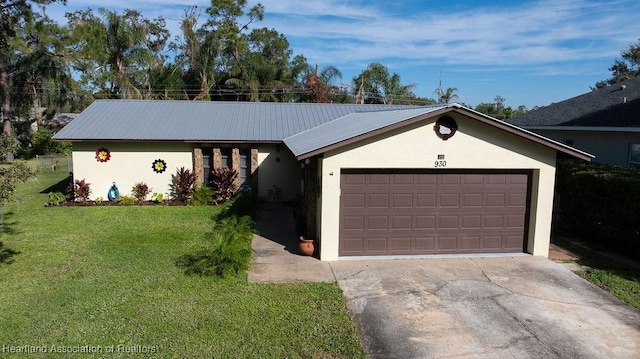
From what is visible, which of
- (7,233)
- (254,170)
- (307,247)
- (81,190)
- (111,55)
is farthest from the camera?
(111,55)

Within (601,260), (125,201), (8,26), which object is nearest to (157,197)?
(125,201)

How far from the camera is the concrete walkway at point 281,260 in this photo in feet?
30.7

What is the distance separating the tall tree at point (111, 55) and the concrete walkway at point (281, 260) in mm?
26386

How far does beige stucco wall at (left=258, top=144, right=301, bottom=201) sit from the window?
39.6 feet

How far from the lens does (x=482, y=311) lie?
7.79 metres

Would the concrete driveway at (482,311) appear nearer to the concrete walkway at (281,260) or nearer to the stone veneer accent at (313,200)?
the concrete walkway at (281,260)

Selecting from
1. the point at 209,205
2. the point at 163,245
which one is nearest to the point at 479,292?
the point at 163,245

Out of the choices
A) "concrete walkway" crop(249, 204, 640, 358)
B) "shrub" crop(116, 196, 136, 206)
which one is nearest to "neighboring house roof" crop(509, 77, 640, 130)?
"concrete walkway" crop(249, 204, 640, 358)

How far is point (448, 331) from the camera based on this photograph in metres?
7.07

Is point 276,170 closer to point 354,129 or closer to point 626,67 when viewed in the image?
point 354,129

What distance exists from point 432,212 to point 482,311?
135 inches

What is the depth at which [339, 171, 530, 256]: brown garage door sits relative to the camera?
34.9 ft

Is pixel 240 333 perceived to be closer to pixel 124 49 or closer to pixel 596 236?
pixel 596 236

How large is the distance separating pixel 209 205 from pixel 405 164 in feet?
30.1
